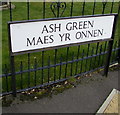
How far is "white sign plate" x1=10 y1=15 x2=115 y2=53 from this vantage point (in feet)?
10.1

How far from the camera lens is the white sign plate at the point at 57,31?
307 centimetres

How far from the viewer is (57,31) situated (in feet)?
11.0

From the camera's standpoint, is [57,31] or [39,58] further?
[39,58]

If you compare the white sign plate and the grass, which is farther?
the grass

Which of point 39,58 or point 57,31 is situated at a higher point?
point 57,31

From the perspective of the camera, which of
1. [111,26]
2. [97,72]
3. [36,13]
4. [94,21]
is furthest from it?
[36,13]

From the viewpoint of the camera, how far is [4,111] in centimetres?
333

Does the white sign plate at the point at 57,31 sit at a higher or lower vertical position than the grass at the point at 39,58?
higher

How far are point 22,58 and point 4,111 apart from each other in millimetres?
1823

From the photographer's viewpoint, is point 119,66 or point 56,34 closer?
point 56,34

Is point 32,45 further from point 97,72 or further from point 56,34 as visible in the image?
point 97,72

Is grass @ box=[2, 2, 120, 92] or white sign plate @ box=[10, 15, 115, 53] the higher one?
white sign plate @ box=[10, 15, 115, 53]

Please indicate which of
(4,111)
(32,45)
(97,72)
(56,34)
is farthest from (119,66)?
(4,111)

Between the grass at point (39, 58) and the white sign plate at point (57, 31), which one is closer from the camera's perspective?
the white sign plate at point (57, 31)
